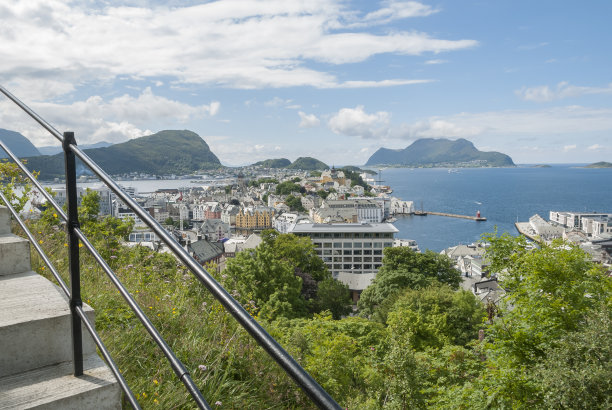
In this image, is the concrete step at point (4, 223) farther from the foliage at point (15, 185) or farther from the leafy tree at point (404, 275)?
the leafy tree at point (404, 275)

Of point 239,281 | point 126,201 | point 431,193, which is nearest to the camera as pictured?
point 126,201

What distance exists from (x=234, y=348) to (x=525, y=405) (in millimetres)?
4507

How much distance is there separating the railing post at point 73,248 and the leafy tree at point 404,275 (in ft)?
67.2

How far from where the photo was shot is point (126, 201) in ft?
3.30

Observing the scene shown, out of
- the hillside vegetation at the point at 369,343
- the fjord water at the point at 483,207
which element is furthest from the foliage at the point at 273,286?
the fjord water at the point at 483,207

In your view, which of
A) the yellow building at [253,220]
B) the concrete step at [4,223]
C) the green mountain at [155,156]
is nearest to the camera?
the concrete step at [4,223]

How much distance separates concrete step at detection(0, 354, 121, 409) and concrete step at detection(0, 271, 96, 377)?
0.03m

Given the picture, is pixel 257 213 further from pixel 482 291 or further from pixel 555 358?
pixel 555 358

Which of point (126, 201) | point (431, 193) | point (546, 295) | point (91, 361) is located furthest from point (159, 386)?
point (431, 193)

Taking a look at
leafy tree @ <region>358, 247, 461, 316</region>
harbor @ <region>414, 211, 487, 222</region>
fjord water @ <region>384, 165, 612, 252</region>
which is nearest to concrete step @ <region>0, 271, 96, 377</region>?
leafy tree @ <region>358, 247, 461, 316</region>

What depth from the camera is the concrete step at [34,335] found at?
130cm

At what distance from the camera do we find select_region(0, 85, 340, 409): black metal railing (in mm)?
571

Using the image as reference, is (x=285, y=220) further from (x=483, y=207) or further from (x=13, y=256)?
(x=13, y=256)

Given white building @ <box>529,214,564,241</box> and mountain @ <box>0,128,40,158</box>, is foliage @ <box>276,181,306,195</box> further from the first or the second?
mountain @ <box>0,128,40,158</box>
